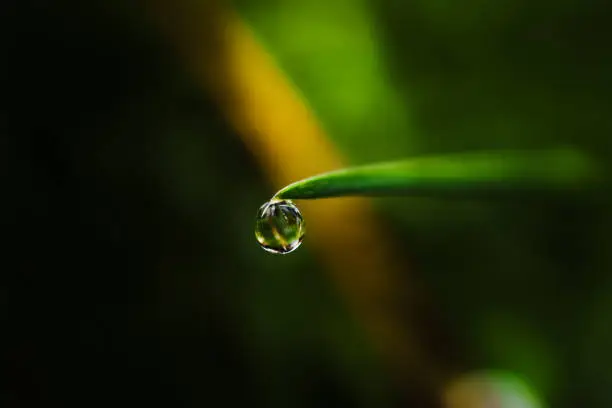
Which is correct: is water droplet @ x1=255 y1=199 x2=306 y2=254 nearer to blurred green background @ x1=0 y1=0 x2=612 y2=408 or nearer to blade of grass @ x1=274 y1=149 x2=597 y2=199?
blade of grass @ x1=274 y1=149 x2=597 y2=199

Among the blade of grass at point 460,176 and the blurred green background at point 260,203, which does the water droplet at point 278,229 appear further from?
the blurred green background at point 260,203

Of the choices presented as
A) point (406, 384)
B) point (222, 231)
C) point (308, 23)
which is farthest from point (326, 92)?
point (406, 384)

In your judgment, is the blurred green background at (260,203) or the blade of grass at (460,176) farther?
the blurred green background at (260,203)

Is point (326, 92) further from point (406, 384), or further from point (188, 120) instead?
point (406, 384)

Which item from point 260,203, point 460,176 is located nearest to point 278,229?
point 460,176

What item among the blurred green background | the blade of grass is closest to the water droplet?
the blade of grass

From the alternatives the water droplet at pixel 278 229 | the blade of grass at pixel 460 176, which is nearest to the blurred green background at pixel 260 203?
the blade of grass at pixel 460 176

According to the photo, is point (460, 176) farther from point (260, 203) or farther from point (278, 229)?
point (260, 203)

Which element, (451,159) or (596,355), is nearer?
(451,159)
